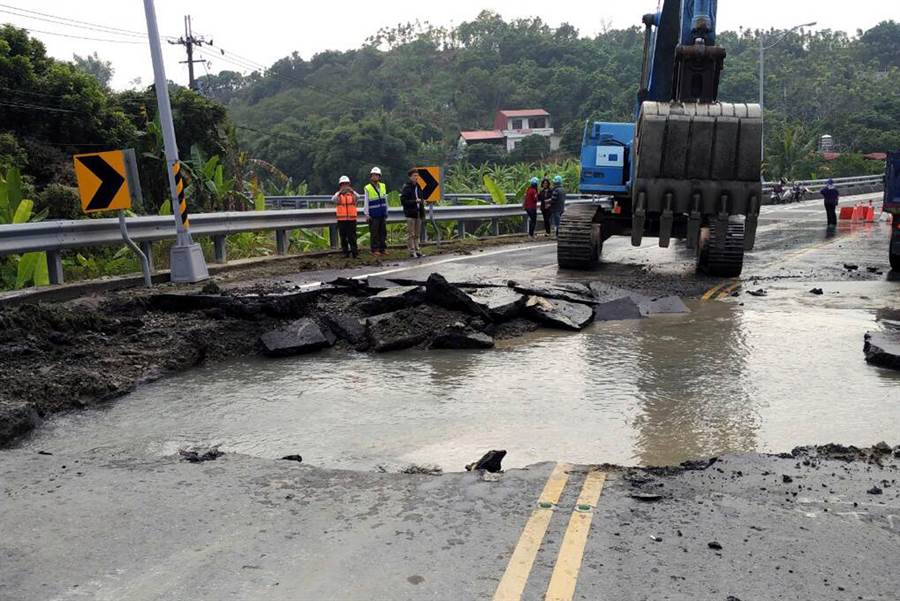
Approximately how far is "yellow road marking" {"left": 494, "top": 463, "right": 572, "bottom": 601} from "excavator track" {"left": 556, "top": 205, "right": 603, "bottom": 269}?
10732 mm

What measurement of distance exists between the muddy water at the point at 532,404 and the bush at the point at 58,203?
1377 cm

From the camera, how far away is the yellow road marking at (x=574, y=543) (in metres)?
3.61

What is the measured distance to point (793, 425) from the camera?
610 cm

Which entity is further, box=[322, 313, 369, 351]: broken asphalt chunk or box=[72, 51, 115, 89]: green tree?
box=[72, 51, 115, 89]: green tree

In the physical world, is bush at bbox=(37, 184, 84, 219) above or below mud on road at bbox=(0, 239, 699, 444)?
above

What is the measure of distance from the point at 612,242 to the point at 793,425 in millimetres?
16834

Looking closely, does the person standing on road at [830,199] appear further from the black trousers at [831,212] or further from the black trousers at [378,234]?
the black trousers at [378,234]

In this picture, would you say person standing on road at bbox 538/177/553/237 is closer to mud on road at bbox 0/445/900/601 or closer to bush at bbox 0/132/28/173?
bush at bbox 0/132/28/173

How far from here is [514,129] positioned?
3932 inches

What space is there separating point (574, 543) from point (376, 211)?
47.6 ft

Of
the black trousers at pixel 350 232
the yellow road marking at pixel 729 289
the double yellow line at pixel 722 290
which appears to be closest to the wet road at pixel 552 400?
the double yellow line at pixel 722 290

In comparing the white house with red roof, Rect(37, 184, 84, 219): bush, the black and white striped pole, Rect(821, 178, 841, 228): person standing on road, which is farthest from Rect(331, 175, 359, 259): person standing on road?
the white house with red roof

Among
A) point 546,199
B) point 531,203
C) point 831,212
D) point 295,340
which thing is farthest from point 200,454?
point 831,212

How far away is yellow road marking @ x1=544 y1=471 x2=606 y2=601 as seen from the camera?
3.61 meters
